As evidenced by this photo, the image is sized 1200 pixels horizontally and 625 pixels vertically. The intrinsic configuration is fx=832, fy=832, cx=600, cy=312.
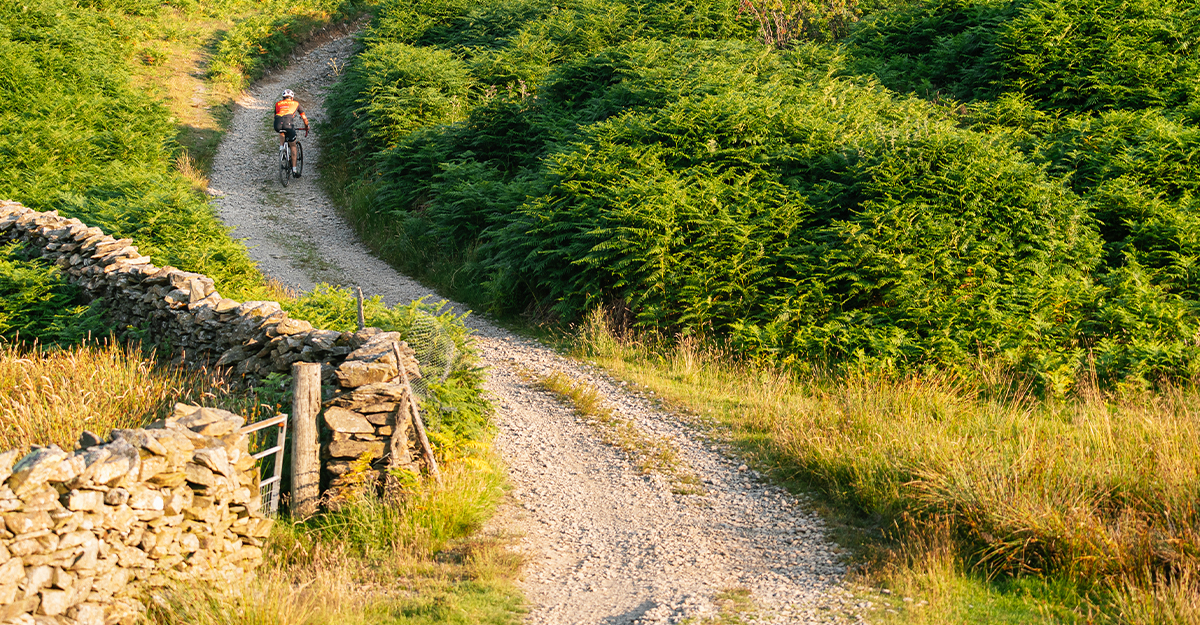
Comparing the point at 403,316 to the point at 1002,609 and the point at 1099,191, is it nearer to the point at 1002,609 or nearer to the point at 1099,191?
the point at 1002,609

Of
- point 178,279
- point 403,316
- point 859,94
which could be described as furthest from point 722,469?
point 859,94

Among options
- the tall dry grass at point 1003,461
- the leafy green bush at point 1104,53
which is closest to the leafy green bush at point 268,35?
the leafy green bush at point 1104,53

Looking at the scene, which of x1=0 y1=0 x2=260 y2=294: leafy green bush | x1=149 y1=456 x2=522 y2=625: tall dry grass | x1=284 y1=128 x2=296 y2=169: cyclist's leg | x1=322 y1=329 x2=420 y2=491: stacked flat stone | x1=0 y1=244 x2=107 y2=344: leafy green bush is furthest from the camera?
x1=284 y1=128 x2=296 y2=169: cyclist's leg

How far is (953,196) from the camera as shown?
1204 centimetres

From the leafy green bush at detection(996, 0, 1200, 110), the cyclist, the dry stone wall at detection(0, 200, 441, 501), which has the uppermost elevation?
the leafy green bush at detection(996, 0, 1200, 110)

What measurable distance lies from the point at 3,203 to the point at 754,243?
45.3 ft

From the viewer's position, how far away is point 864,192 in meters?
12.3

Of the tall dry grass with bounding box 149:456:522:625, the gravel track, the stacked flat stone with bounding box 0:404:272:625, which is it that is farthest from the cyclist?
the tall dry grass with bounding box 149:456:522:625

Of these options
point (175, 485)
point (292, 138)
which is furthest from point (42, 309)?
point (292, 138)

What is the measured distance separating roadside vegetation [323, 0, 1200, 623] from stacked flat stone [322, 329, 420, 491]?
3648mm

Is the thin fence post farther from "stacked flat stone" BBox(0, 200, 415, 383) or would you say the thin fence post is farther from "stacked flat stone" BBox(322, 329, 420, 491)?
"stacked flat stone" BBox(0, 200, 415, 383)

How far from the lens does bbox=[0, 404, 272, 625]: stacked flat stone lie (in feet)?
16.7

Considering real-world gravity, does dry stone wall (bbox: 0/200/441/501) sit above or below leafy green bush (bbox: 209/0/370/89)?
below

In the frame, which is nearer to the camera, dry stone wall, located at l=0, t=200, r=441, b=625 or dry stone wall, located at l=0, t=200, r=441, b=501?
dry stone wall, located at l=0, t=200, r=441, b=625
